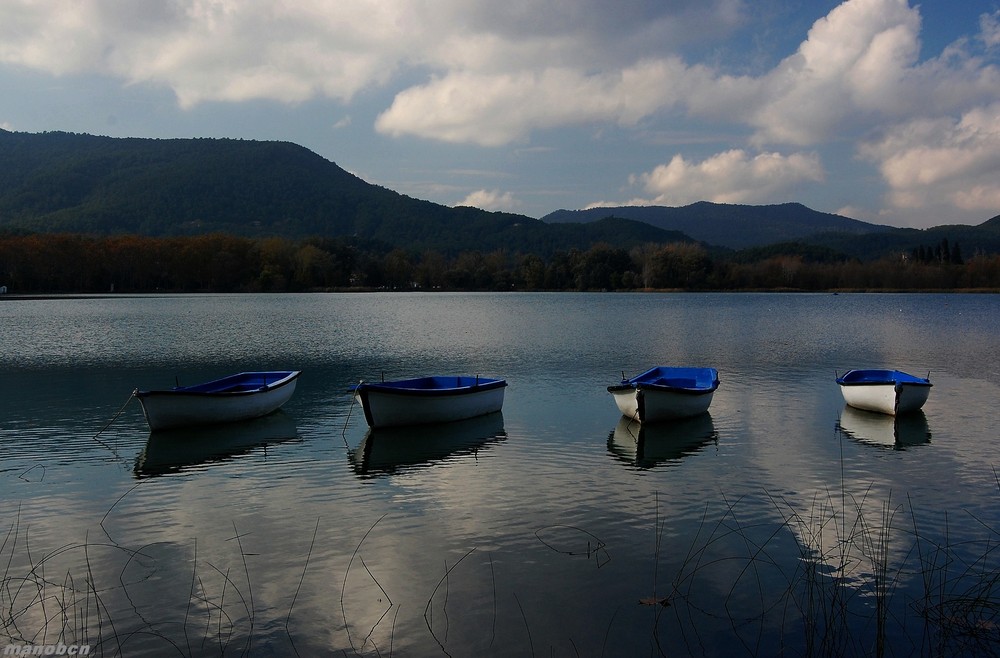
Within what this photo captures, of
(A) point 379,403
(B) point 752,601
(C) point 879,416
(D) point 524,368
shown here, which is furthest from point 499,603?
(D) point 524,368

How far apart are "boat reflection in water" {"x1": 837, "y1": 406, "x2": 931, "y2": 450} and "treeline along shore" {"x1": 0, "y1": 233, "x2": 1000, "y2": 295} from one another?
13802 cm

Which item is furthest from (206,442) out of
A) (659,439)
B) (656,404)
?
(656,404)

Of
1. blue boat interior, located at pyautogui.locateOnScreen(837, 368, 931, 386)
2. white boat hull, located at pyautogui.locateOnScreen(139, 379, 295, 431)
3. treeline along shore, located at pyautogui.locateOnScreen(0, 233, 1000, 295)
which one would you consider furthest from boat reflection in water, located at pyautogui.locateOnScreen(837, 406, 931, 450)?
treeline along shore, located at pyautogui.locateOnScreen(0, 233, 1000, 295)

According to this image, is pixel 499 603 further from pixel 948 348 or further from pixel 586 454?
pixel 948 348

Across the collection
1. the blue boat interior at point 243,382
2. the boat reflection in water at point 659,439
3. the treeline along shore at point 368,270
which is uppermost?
the treeline along shore at point 368,270

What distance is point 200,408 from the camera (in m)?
20.0

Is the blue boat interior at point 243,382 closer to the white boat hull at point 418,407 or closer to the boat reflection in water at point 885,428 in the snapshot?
the white boat hull at point 418,407

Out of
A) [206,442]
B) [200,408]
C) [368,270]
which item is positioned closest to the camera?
[206,442]

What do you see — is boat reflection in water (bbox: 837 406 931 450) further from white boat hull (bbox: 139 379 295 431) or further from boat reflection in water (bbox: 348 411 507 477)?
white boat hull (bbox: 139 379 295 431)

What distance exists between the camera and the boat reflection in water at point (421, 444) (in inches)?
647

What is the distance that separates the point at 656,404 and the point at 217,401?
11944mm

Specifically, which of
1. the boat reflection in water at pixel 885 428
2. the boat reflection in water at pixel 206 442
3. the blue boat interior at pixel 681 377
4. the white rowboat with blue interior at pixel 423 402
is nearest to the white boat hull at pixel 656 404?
the blue boat interior at pixel 681 377

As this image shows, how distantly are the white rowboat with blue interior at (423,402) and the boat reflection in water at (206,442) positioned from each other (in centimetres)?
224

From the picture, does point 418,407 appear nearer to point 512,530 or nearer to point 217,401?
Result: point 217,401
